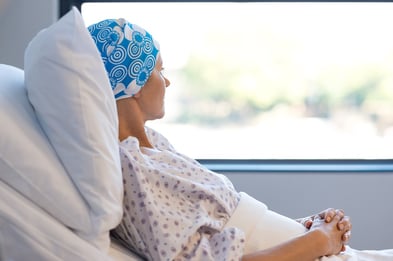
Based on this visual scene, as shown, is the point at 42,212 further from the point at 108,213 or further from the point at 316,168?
the point at 316,168

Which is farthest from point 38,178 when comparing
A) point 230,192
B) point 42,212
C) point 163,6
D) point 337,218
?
point 163,6

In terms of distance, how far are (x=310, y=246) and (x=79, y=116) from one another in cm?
60

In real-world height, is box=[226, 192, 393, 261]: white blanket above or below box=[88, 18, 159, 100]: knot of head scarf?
below

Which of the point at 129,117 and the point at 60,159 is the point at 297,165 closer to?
the point at 129,117

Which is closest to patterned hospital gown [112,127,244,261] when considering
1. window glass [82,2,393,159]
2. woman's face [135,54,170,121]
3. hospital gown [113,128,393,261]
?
hospital gown [113,128,393,261]

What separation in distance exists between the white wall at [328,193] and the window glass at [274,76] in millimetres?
163

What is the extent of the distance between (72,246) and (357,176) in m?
1.64

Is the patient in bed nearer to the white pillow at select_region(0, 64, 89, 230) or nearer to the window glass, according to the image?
the white pillow at select_region(0, 64, 89, 230)

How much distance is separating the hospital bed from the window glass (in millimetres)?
1380

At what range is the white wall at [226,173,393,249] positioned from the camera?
2.67m

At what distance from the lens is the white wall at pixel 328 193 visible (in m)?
2.67

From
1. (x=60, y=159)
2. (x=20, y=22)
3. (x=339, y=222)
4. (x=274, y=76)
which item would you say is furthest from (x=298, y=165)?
(x=60, y=159)

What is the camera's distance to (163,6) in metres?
2.70

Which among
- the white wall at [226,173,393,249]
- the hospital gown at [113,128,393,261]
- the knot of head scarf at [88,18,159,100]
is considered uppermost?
the knot of head scarf at [88,18,159,100]
